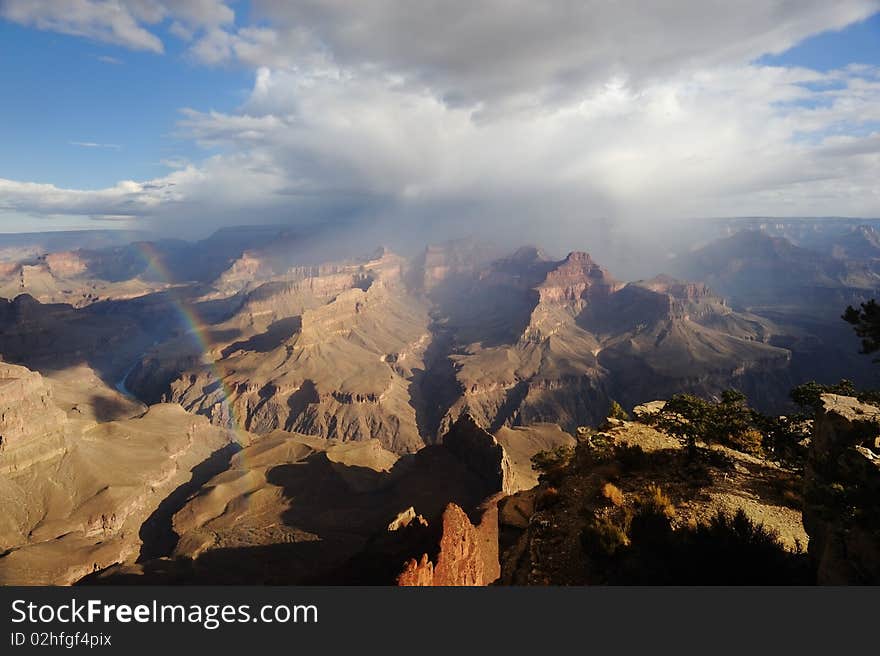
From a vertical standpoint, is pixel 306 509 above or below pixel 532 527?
below

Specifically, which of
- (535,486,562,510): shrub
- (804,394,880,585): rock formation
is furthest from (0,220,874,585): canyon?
(804,394,880,585): rock formation

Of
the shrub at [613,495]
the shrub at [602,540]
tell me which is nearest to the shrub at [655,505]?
the shrub at [613,495]

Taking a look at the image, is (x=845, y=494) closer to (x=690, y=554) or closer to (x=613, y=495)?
(x=690, y=554)

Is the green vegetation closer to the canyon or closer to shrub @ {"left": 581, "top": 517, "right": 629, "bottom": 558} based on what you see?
shrub @ {"left": 581, "top": 517, "right": 629, "bottom": 558}

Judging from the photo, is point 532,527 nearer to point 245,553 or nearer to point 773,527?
point 773,527

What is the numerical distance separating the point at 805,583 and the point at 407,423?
106408 millimetres

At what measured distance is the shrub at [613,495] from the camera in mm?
15594

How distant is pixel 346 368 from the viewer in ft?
453

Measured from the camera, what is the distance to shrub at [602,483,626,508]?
15594 mm

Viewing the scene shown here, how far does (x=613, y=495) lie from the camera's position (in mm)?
15789

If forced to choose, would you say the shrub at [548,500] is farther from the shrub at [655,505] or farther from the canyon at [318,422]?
the shrub at [655,505]
